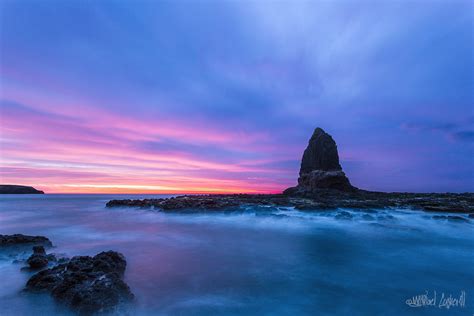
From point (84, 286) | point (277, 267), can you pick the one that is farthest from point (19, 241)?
point (277, 267)

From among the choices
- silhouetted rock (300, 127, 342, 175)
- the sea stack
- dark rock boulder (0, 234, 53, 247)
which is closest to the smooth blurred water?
dark rock boulder (0, 234, 53, 247)

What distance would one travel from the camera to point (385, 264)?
34.5 ft

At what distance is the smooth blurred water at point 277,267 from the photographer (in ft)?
21.3

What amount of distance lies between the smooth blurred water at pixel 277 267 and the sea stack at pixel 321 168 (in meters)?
34.1

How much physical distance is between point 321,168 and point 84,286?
6092 cm

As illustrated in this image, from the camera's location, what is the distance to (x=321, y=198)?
39.5 m

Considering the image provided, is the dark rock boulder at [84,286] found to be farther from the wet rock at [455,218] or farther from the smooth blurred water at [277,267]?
Answer: the wet rock at [455,218]

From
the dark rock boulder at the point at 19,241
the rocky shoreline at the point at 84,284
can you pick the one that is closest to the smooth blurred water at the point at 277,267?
the rocky shoreline at the point at 84,284

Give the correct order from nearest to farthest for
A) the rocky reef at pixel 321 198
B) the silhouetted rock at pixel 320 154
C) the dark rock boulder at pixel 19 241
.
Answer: the dark rock boulder at pixel 19 241 → the rocky reef at pixel 321 198 → the silhouetted rock at pixel 320 154

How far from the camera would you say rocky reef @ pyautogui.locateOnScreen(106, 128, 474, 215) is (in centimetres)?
2955

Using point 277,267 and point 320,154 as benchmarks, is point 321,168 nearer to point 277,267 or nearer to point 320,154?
point 320,154

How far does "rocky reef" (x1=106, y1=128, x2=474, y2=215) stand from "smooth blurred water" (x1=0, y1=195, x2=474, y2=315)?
389 inches

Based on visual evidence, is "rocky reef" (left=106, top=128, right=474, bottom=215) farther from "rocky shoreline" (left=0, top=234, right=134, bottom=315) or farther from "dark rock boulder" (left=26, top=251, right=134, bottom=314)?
"dark rock boulder" (left=26, top=251, right=134, bottom=314)

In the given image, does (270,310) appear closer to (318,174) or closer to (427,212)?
(427,212)
